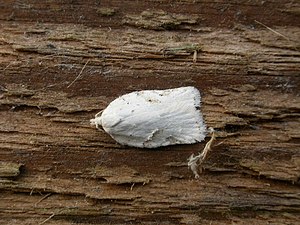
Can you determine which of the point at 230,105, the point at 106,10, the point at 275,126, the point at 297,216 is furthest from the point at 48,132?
the point at 297,216

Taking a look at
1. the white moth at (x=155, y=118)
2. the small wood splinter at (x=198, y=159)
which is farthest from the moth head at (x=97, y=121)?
the small wood splinter at (x=198, y=159)

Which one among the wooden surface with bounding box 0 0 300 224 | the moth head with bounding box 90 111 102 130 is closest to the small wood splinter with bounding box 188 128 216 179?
the wooden surface with bounding box 0 0 300 224

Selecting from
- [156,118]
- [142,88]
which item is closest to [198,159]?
[156,118]

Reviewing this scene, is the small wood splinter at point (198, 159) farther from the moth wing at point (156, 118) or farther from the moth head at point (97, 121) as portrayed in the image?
the moth head at point (97, 121)

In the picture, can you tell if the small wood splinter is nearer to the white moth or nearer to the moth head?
the white moth

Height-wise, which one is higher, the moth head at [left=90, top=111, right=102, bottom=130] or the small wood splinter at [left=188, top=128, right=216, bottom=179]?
the moth head at [left=90, top=111, right=102, bottom=130]

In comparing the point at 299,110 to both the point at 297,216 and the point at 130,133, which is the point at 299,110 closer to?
the point at 297,216
